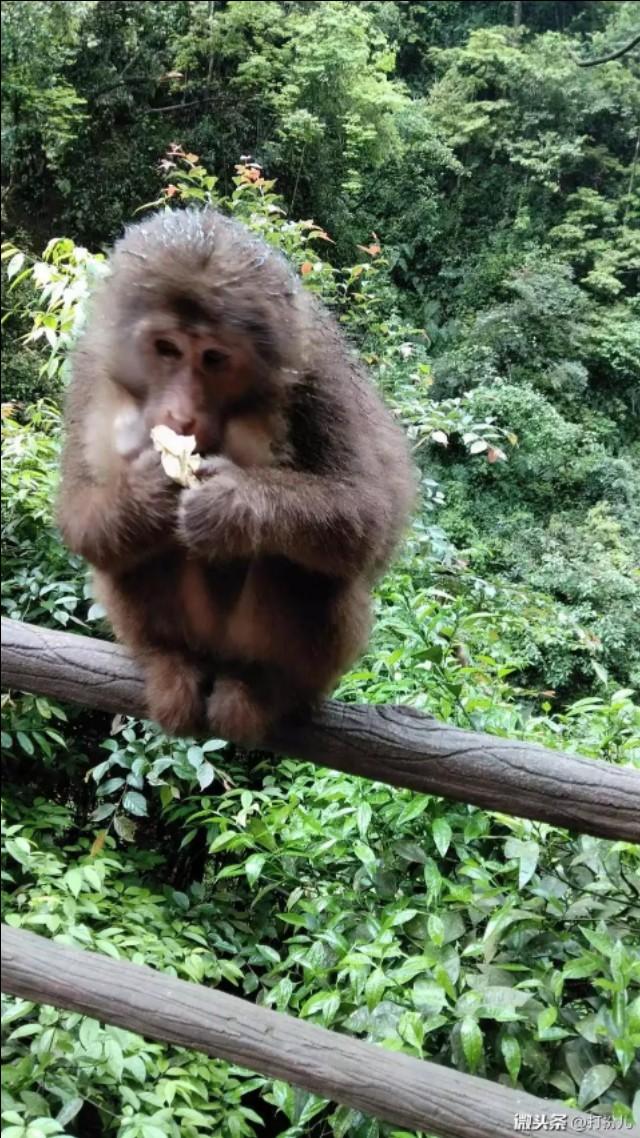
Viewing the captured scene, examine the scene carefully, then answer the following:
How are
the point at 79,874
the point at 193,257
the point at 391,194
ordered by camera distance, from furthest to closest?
the point at 391,194, the point at 79,874, the point at 193,257

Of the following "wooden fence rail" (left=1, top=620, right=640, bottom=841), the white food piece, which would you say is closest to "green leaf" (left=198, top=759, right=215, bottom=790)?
"wooden fence rail" (left=1, top=620, right=640, bottom=841)

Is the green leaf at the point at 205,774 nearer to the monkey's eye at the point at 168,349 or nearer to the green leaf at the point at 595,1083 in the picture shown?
the green leaf at the point at 595,1083

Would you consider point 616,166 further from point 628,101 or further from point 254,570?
point 254,570

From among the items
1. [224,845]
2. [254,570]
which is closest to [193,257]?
[254,570]

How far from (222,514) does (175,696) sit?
47 cm

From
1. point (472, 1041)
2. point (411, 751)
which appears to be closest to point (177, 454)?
point (411, 751)

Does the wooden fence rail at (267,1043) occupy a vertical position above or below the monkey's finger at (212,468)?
below

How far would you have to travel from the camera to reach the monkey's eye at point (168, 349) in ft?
6.89

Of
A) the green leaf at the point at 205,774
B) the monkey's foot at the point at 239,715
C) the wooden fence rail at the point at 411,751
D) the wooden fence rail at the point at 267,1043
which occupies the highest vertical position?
the wooden fence rail at the point at 411,751

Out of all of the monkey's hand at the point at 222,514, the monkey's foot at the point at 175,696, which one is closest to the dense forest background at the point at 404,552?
the monkey's foot at the point at 175,696

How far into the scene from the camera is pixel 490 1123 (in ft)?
5.43

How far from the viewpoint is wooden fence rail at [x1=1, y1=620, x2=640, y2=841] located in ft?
5.98

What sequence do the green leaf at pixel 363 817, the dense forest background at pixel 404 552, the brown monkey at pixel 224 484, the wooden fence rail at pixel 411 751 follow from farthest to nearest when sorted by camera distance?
the green leaf at pixel 363 817 < the dense forest background at pixel 404 552 < the brown monkey at pixel 224 484 < the wooden fence rail at pixel 411 751

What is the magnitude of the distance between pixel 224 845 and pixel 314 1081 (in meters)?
1.64
